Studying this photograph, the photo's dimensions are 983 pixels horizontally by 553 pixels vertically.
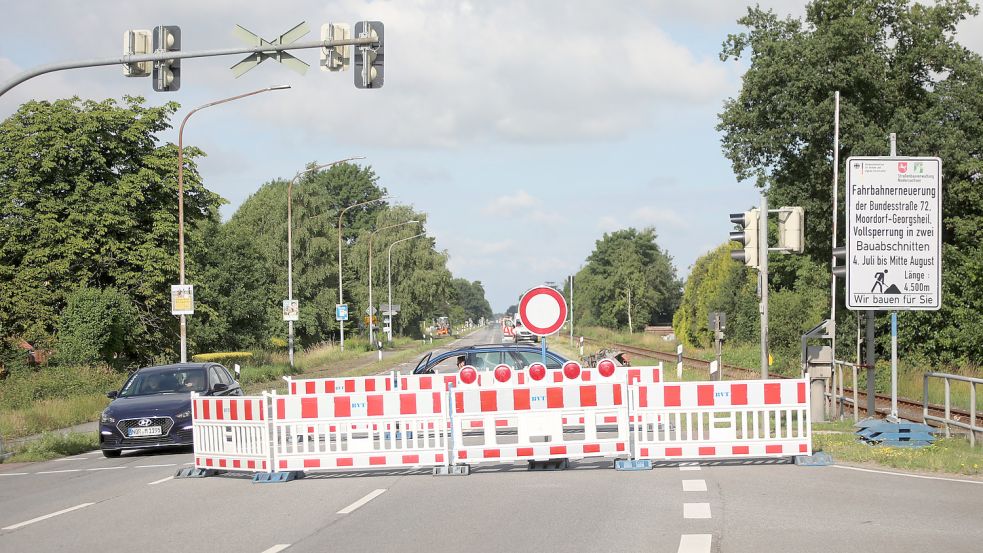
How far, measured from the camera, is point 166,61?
17266mm

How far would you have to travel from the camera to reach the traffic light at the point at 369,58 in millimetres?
Answer: 16516

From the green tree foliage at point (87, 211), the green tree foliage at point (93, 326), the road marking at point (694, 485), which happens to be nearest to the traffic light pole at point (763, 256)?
the road marking at point (694, 485)

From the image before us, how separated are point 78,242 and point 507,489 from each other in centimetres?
3453

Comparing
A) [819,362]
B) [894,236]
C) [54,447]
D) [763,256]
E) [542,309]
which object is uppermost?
[894,236]

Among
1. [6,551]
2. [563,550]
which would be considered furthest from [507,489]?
[6,551]

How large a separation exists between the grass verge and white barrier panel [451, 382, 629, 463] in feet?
10.5

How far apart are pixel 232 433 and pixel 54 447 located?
7278 millimetres

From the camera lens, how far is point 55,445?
68.0ft

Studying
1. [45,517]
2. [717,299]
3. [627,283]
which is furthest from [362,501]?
[627,283]

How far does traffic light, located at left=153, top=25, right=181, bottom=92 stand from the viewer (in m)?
17.2

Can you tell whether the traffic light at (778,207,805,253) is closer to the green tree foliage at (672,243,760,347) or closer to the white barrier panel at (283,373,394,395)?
the white barrier panel at (283,373,394,395)

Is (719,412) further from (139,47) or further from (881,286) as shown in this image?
(139,47)

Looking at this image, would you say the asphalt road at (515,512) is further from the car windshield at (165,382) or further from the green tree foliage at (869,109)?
the green tree foliage at (869,109)

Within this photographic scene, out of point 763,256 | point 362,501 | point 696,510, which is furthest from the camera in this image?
point 763,256
